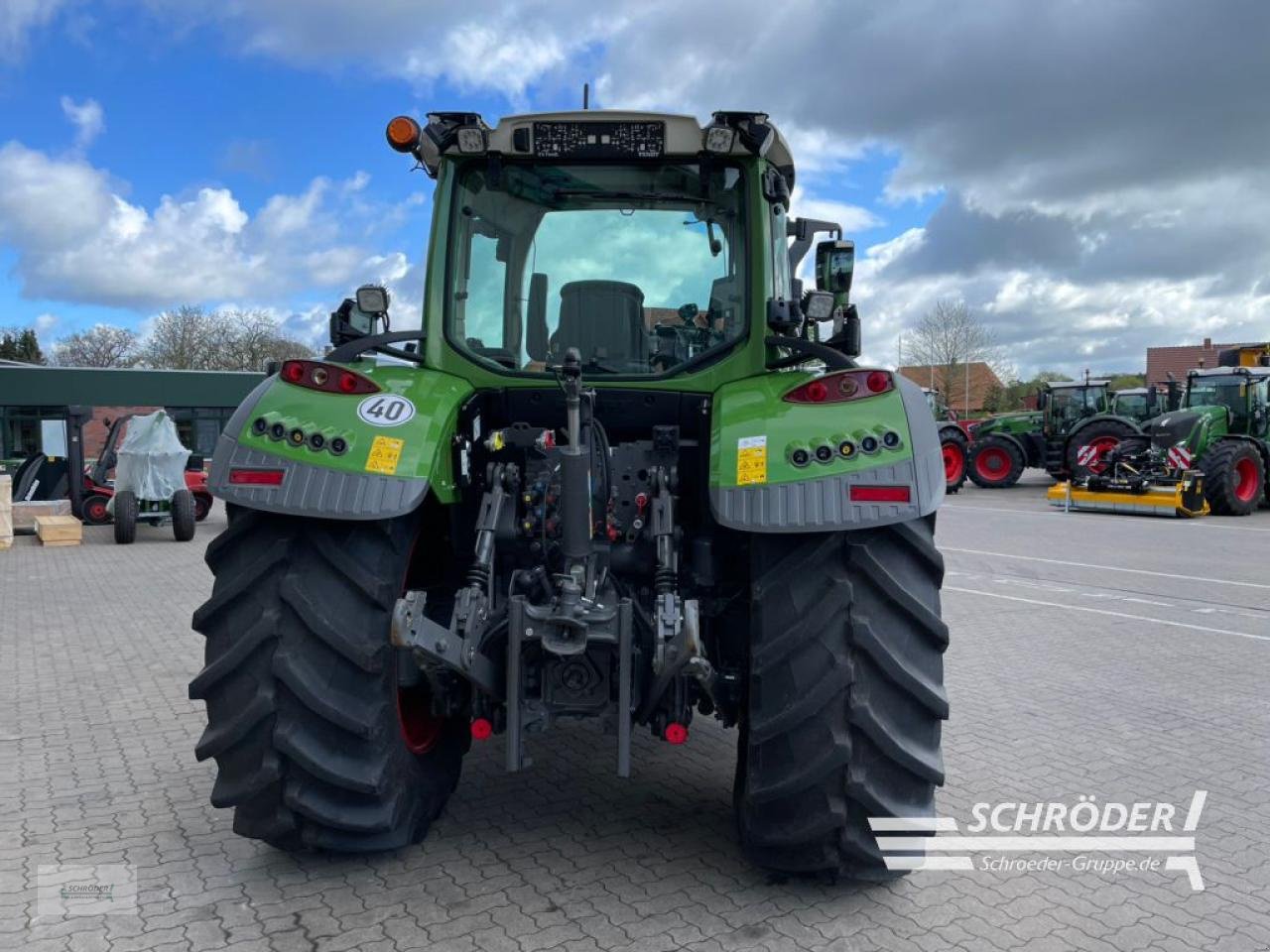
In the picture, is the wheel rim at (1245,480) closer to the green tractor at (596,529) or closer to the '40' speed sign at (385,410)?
the green tractor at (596,529)

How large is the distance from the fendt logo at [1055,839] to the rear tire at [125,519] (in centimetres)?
1411

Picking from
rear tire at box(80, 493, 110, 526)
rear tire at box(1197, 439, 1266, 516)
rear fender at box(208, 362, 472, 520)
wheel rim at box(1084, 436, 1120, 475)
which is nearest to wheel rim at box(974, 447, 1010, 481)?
wheel rim at box(1084, 436, 1120, 475)

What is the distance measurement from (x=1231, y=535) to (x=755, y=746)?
568 inches

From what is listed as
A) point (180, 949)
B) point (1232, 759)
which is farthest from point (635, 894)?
point (1232, 759)

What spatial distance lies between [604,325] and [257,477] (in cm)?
155

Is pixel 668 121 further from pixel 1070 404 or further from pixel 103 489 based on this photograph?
pixel 1070 404

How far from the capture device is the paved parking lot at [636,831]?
121 inches

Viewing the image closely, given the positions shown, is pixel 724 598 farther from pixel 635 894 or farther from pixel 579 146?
pixel 579 146

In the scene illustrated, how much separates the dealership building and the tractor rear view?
22.7 meters

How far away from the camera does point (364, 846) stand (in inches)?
131

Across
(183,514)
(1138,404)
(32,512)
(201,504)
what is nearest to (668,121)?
(183,514)

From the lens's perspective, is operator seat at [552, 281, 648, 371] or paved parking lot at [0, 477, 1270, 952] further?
operator seat at [552, 281, 648, 371]

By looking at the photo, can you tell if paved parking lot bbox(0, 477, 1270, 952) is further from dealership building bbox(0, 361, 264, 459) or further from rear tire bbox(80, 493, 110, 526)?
dealership building bbox(0, 361, 264, 459)

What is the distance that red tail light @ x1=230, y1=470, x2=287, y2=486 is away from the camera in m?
3.21
